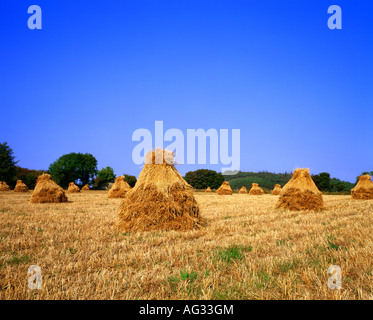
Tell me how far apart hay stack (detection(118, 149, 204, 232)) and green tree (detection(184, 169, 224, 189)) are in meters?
85.6

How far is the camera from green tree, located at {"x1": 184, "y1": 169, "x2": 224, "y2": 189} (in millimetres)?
95125

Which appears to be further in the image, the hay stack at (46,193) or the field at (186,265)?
the hay stack at (46,193)

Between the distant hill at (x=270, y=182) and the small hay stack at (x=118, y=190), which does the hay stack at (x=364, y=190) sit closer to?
the small hay stack at (x=118, y=190)

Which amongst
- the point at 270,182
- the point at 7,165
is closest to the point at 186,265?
the point at 7,165

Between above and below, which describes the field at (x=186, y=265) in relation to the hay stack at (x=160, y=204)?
below

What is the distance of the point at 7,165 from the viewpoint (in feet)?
185

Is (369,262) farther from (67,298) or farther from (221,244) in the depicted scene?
(67,298)

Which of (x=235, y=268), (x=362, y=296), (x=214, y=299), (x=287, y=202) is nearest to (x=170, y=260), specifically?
(x=235, y=268)

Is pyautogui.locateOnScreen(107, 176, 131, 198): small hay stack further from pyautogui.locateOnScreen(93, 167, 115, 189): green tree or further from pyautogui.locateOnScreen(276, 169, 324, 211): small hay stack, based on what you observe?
pyautogui.locateOnScreen(93, 167, 115, 189): green tree

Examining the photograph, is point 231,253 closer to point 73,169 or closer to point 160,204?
point 160,204

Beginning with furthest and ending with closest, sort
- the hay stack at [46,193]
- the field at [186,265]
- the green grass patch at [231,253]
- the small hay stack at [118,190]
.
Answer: the small hay stack at [118,190], the hay stack at [46,193], the green grass patch at [231,253], the field at [186,265]

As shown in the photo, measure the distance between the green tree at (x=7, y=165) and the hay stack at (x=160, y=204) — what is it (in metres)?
61.7

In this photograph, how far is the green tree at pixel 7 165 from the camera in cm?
5522

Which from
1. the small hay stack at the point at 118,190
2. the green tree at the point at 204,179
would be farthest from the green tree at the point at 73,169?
the small hay stack at the point at 118,190
